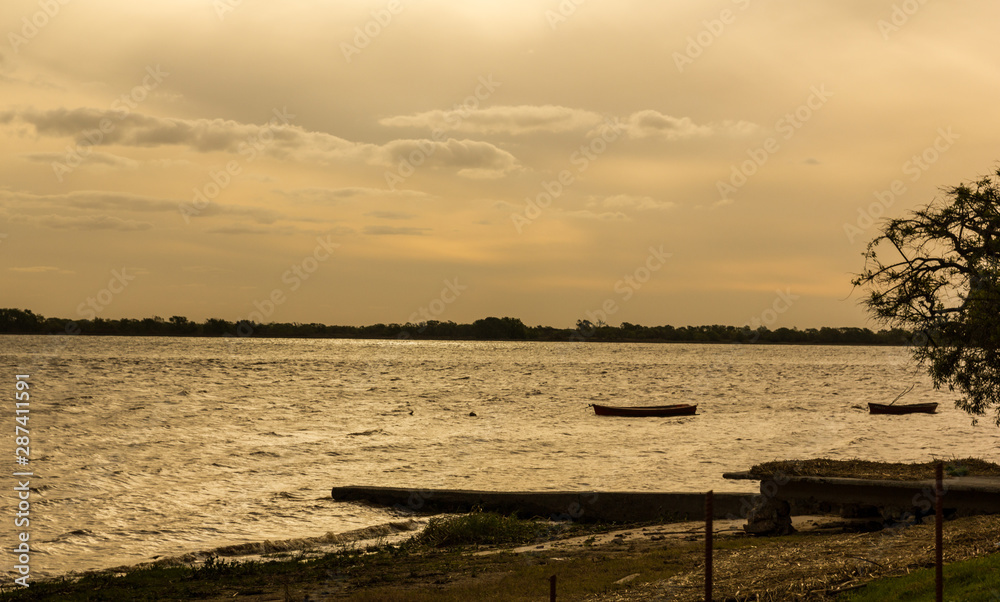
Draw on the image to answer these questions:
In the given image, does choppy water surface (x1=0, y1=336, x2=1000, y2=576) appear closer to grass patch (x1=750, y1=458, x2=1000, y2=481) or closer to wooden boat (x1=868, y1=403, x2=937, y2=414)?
wooden boat (x1=868, y1=403, x2=937, y2=414)

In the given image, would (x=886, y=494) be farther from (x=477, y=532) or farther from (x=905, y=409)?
(x=905, y=409)

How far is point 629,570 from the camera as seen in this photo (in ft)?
45.4

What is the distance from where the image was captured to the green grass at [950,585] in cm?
806

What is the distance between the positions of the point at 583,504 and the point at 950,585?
13.4 metres

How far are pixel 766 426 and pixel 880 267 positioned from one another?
37.9m

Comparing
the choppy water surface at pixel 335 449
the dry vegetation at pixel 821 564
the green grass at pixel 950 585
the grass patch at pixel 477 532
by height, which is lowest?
the choppy water surface at pixel 335 449

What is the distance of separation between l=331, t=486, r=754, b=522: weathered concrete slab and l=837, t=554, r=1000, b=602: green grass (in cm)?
1053

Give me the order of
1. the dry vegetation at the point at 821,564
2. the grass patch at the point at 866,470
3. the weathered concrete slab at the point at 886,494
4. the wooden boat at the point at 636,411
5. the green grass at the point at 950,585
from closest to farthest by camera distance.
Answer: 1. the green grass at the point at 950,585
2. the dry vegetation at the point at 821,564
3. the weathered concrete slab at the point at 886,494
4. the grass patch at the point at 866,470
5. the wooden boat at the point at 636,411

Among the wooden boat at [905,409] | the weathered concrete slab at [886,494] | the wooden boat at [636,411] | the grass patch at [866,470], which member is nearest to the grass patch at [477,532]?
the grass patch at [866,470]

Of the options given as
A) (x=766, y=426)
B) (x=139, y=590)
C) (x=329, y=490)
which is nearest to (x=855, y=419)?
(x=766, y=426)

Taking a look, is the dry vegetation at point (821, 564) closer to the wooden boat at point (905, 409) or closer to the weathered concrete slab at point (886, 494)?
the weathered concrete slab at point (886, 494)

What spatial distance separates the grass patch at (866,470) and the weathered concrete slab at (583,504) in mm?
3901

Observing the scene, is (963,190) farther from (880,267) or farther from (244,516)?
(244,516)

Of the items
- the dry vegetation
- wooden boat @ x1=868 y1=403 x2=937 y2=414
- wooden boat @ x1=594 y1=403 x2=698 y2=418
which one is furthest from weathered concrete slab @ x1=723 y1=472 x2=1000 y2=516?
wooden boat @ x1=868 y1=403 x2=937 y2=414
